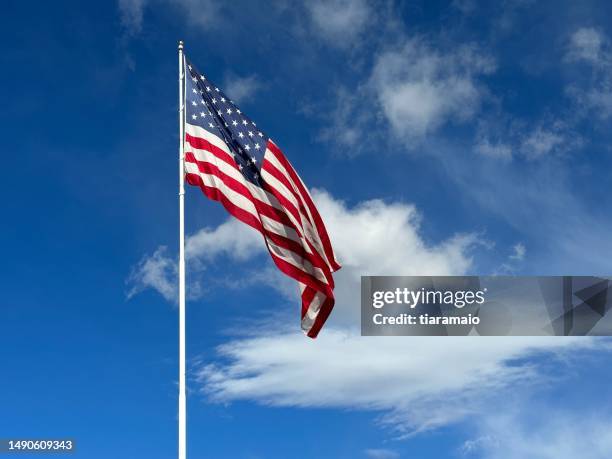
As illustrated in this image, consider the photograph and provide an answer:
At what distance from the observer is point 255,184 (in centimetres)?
2289

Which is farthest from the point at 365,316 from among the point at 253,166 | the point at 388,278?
the point at 253,166

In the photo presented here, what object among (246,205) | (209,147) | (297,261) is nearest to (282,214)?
(246,205)

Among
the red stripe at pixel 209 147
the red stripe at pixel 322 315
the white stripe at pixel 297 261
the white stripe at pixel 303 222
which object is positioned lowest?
the red stripe at pixel 322 315

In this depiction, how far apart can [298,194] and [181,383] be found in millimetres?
5936

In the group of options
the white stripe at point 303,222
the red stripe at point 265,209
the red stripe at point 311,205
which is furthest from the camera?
the red stripe at point 311,205

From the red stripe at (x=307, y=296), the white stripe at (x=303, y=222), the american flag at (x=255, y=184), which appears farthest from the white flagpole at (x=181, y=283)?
the red stripe at (x=307, y=296)

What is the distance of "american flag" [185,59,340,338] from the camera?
2247cm

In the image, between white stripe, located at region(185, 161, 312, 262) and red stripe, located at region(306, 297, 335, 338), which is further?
red stripe, located at region(306, 297, 335, 338)

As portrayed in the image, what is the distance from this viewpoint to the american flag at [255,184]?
22.5 metres

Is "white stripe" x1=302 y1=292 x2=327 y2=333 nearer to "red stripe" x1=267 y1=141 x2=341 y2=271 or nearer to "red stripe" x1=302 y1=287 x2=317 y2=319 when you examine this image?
"red stripe" x1=302 y1=287 x2=317 y2=319

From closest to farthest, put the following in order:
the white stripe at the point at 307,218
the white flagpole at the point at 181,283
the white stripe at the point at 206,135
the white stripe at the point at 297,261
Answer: the white flagpole at the point at 181,283
the white stripe at the point at 297,261
the white stripe at the point at 206,135
the white stripe at the point at 307,218

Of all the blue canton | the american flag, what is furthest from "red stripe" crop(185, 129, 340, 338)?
the blue canton

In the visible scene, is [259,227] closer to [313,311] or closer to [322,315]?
[313,311]

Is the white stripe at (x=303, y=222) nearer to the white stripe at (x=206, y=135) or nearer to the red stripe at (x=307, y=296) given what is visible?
the red stripe at (x=307, y=296)
